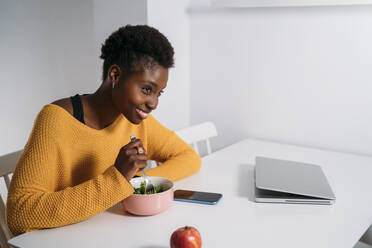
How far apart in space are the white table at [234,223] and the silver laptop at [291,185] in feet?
0.07

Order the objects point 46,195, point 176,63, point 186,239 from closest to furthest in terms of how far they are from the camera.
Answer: point 186,239 → point 46,195 → point 176,63

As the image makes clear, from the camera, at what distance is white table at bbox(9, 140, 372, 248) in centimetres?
77

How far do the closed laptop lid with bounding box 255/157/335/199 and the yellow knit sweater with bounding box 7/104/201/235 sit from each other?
27 cm

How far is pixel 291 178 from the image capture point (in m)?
1.10

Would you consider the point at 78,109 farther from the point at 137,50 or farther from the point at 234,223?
the point at 234,223

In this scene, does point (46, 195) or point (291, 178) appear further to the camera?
point (291, 178)

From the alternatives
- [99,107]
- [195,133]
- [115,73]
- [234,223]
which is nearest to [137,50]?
[115,73]

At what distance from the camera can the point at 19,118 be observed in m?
2.45

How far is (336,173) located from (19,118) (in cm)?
203

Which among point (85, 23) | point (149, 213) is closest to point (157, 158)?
point (149, 213)

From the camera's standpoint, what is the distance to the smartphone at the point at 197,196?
964 millimetres

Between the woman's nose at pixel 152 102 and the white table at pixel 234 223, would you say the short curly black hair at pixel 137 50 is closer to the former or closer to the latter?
the woman's nose at pixel 152 102

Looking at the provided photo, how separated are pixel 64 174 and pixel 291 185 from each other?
62cm

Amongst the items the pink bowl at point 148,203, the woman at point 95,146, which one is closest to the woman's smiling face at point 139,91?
the woman at point 95,146
